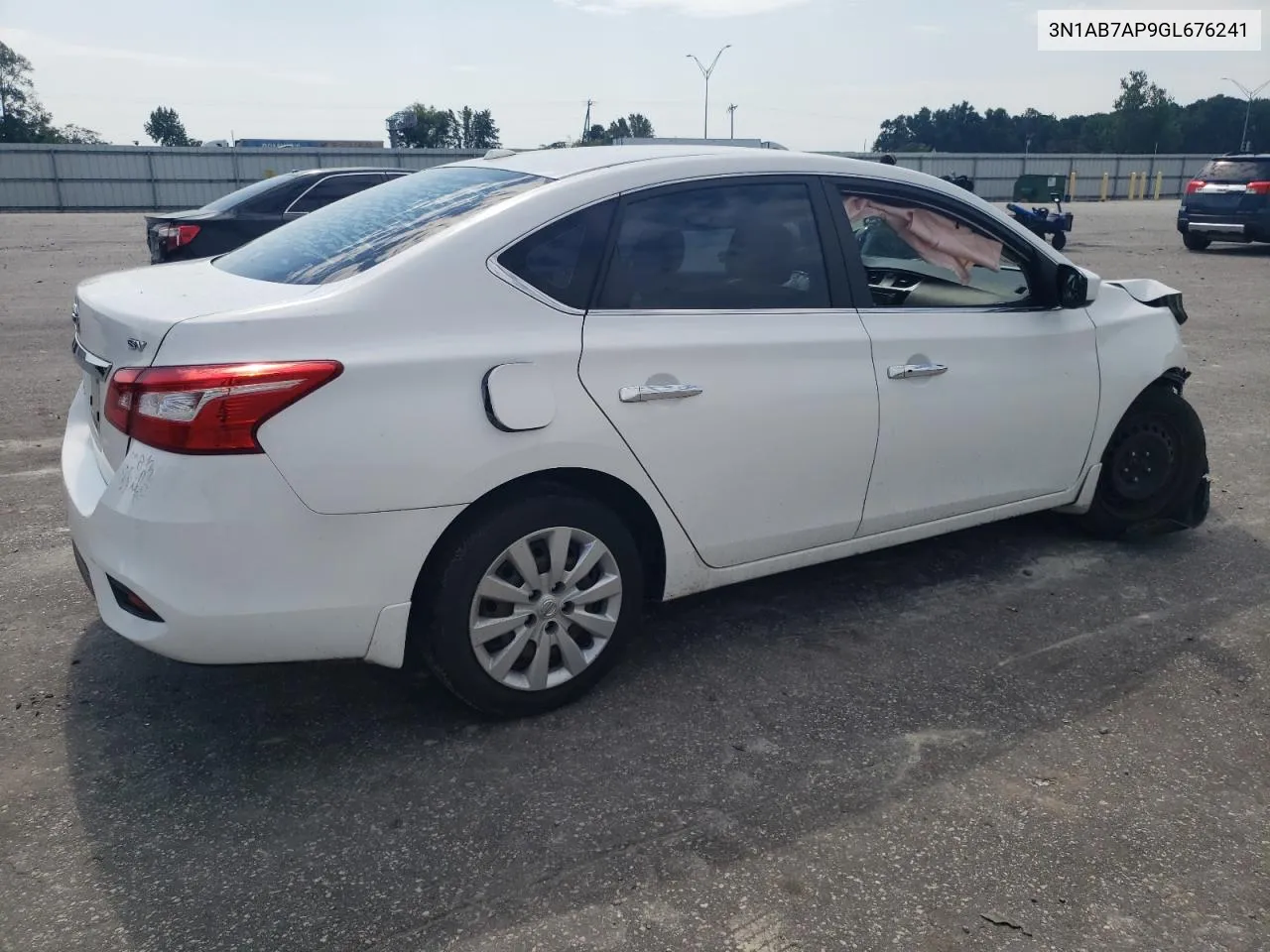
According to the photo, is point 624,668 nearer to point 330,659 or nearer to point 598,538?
point 598,538

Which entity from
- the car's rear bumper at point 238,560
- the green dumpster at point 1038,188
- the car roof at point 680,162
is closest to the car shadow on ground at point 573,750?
the car's rear bumper at point 238,560

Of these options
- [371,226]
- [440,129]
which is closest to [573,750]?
[371,226]

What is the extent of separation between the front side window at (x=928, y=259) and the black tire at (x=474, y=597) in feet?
4.57

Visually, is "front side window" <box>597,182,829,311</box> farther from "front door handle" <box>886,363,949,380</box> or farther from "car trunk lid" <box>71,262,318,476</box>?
"car trunk lid" <box>71,262,318,476</box>

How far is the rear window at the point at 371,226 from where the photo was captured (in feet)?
10.4

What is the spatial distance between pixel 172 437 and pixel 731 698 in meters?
1.83

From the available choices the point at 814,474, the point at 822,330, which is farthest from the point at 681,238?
the point at 814,474

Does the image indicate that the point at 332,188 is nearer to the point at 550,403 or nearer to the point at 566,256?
the point at 566,256

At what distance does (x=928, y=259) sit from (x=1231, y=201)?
1870cm

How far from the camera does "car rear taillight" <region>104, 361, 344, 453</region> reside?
2.65 m

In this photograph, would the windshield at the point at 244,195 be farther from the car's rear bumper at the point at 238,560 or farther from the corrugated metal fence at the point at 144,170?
the corrugated metal fence at the point at 144,170

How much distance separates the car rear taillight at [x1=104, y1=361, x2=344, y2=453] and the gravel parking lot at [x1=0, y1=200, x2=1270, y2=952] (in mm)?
969

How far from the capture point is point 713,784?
2.94 m

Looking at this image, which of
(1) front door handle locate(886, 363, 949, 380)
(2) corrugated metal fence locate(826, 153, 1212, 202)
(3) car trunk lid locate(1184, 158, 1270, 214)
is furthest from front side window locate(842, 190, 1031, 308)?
(2) corrugated metal fence locate(826, 153, 1212, 202)
